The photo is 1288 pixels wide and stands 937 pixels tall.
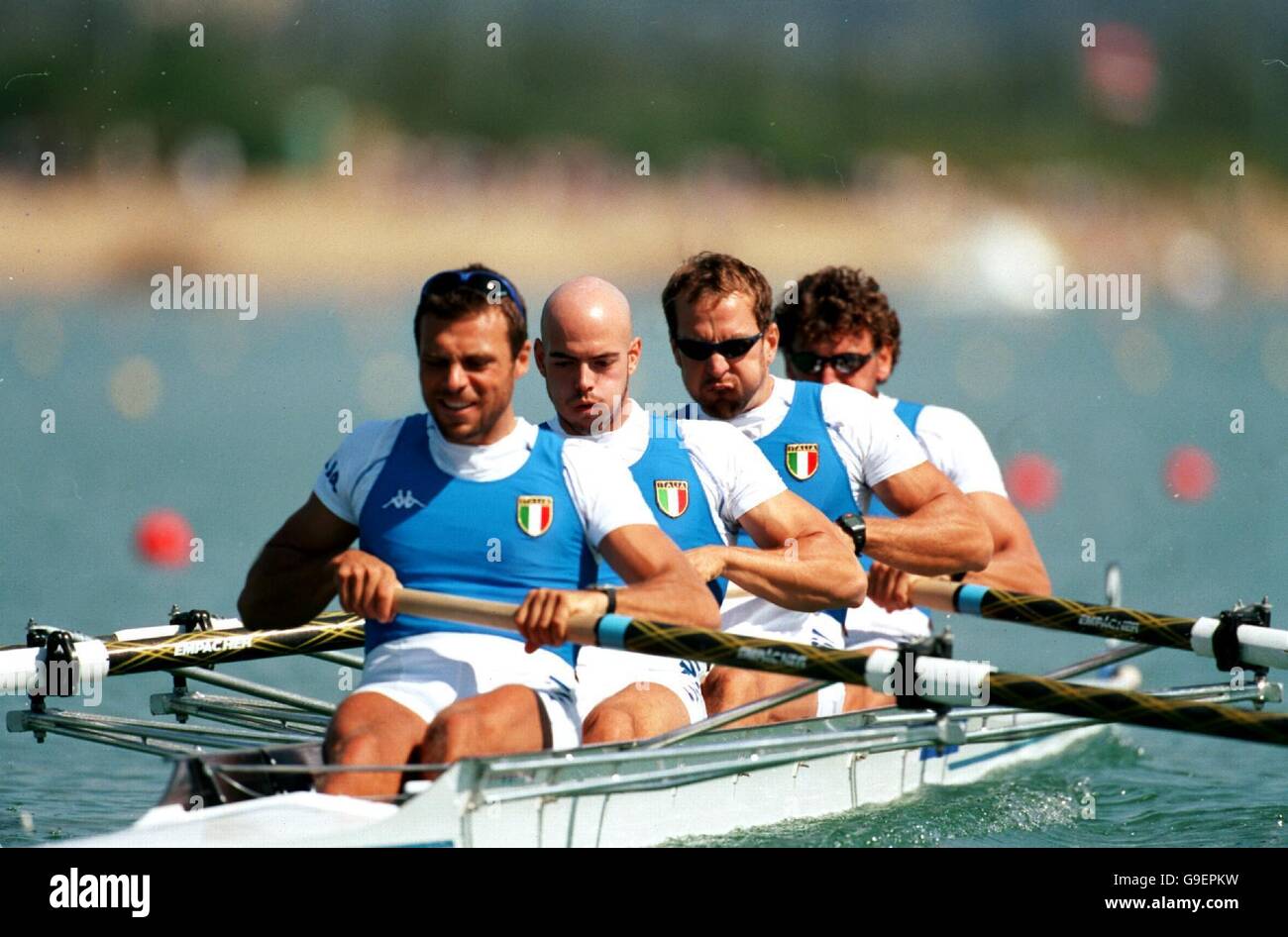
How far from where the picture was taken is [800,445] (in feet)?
22.3

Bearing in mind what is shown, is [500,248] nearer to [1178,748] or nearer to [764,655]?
[1178,748]

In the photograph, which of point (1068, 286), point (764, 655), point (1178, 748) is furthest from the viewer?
point (1068, 286)

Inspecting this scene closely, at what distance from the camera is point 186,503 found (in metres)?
18.2

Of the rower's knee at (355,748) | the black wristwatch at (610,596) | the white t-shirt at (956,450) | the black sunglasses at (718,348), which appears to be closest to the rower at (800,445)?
the black sunglasses at (718,348)

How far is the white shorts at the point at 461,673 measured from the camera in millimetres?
5055

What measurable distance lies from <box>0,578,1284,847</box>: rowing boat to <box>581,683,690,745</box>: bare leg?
0.12m

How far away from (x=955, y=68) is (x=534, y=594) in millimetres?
25669

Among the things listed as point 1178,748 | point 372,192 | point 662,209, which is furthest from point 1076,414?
point 1178,748

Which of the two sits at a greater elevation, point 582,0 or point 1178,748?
point 582,0

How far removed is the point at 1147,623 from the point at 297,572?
9.77 feet

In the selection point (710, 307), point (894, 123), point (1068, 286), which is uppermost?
point (894, 123)

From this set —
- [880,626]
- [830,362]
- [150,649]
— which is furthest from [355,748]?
[830,362]

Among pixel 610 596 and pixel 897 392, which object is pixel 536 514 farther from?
pixel 897 392

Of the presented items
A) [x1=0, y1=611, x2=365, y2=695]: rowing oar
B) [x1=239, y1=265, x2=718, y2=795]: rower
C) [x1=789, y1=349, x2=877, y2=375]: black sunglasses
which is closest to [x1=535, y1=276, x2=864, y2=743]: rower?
[x1=239, y1=265, x2=718, y2=795]: rower
